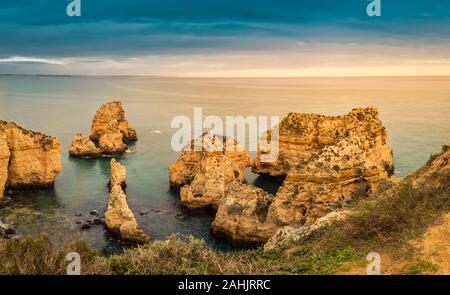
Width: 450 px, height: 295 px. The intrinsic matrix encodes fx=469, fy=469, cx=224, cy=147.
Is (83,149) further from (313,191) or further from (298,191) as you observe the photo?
(313,191)

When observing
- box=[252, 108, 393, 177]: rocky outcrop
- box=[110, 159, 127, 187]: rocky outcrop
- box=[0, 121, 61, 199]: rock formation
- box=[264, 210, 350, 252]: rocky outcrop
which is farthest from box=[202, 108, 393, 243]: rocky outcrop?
box=[0, 121, 61, 199]: rock formation

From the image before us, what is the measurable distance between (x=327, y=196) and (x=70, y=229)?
69.7 feet

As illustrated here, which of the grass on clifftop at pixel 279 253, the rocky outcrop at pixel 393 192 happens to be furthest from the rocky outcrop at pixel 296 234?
the grass on clifftop at pixel 279 253

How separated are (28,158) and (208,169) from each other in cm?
2049

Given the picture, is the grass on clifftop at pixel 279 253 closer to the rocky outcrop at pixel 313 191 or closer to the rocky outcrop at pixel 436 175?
the rocky outcrop at pixel 436 175

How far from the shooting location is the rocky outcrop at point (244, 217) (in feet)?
115

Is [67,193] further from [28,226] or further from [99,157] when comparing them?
[99,157]

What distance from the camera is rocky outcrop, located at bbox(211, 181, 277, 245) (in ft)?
115

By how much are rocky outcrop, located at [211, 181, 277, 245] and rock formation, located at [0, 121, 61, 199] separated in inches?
942

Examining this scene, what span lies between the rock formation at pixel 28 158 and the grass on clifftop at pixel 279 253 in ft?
119

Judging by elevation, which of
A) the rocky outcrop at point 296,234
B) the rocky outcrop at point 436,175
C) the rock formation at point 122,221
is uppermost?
the rocky outcrop at point 436,175

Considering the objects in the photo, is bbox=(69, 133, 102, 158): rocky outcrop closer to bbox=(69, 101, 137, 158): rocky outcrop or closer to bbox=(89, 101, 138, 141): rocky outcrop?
bbox=(69, 101, 137, 158): rocky outcrop
